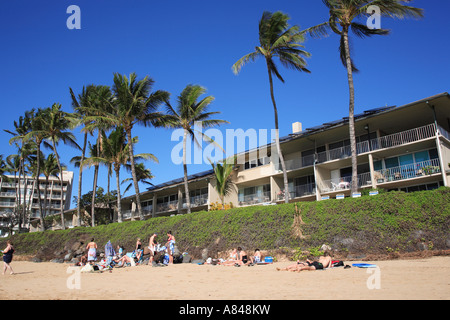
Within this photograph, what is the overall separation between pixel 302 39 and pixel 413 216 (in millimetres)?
12704

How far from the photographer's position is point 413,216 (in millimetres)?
13828

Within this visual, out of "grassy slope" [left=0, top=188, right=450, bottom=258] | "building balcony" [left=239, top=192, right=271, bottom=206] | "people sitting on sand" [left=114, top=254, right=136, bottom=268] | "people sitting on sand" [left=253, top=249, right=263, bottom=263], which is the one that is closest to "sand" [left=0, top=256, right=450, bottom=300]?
"grassy slope" [left=0, top=188, right=450, bottom=258]

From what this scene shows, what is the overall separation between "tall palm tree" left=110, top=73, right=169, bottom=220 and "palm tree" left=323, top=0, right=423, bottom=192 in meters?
13.5

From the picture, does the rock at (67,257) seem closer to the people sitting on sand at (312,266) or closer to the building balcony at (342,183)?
the building balcony at (342,183)

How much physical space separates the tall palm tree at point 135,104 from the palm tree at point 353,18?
1355cm

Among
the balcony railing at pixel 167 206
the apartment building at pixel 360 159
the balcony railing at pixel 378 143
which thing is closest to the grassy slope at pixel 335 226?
the apartment building at pixel 360 159

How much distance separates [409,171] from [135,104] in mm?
19461

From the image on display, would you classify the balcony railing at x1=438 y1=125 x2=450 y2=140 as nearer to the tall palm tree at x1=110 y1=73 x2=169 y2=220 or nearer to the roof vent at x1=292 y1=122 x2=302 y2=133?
the roof vent at x1=292 y1=122 x2=302 y2=133

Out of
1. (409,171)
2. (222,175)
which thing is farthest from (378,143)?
(222,175)

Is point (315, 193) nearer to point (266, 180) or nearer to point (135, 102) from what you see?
point (266, 180)

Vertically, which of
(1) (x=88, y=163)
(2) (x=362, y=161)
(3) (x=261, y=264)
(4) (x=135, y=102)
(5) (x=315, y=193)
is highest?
(4) (x=135, y=102)
